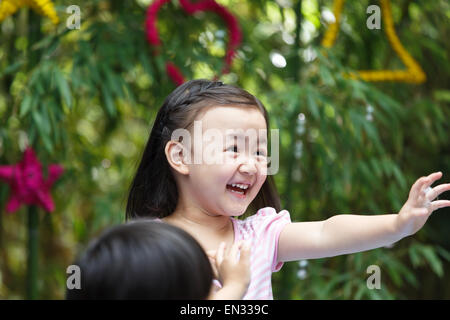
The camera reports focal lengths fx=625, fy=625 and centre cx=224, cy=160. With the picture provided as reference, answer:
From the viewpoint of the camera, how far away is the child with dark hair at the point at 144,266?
0.69 metres

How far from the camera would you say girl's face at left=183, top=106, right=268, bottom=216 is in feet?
2.91

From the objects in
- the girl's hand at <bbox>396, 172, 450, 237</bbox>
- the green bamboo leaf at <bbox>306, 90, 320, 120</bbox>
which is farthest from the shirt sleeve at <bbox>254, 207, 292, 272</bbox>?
the green bamboo leaf at <bbox>306, 90, 320, 120</bbox>

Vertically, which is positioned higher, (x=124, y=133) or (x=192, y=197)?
(x=124, y=133)

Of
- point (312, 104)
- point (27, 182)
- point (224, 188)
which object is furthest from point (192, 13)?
point (224, 188)

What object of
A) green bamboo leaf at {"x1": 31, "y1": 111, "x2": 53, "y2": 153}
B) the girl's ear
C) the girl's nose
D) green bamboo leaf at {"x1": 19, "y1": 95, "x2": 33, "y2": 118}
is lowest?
the girl's nose

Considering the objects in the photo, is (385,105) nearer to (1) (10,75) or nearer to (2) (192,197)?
(2) (192,197)

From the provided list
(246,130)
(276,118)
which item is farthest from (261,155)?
(276,118)

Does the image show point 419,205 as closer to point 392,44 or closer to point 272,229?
point 272,229

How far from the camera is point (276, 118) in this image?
1514 millimetres

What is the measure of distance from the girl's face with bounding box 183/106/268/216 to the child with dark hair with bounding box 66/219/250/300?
168mm

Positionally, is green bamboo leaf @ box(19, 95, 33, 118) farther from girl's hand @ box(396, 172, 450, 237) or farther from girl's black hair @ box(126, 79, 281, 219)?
girl's hand @ box(396, 172, 450, 237)

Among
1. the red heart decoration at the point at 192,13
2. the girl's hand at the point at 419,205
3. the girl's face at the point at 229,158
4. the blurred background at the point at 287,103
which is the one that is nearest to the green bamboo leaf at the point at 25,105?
the blurred background at the point at 287,103

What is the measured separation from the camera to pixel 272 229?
3.09 feet

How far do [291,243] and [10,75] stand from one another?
1.16 metres
